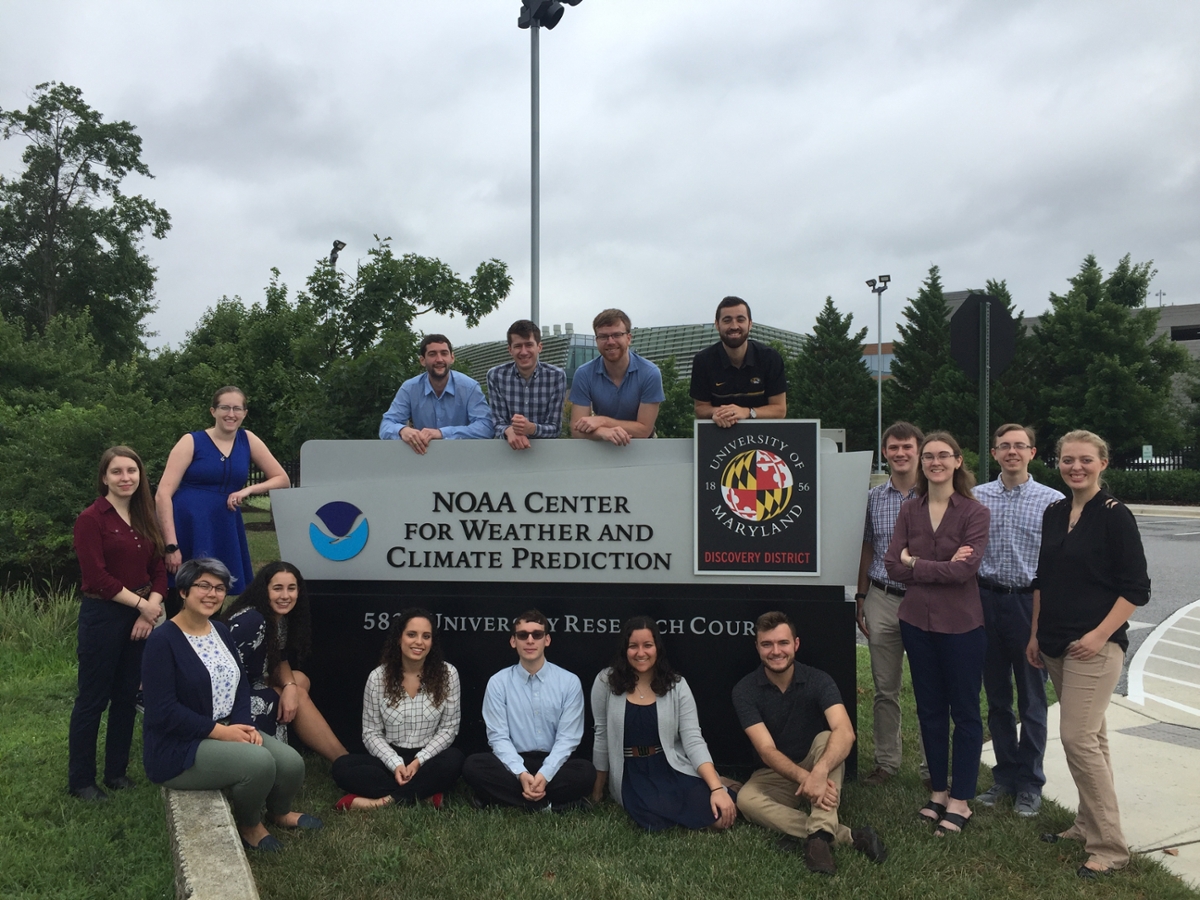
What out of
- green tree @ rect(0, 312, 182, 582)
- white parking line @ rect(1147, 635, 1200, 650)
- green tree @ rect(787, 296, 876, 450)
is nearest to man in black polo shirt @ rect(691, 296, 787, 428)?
white parking line @ rect(1147, 635, 1200, 650)

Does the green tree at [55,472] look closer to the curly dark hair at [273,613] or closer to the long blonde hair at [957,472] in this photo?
the curly dark hair at [273,613]

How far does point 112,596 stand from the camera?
427 cm

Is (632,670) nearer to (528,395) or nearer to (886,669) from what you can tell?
(886,669)

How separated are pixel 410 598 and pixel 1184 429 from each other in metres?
31.7

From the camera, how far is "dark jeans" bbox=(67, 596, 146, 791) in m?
4.34

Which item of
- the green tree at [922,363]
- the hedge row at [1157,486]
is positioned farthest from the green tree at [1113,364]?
the green tree at [922,363]

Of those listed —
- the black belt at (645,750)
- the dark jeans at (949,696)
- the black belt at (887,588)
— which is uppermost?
the black belt at (887,588)

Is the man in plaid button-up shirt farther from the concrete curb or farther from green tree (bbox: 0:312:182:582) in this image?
green tree (bbox: 0:312:182:582)

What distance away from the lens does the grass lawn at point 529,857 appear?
11.6ft

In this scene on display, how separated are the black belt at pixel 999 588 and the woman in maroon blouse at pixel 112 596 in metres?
4.03

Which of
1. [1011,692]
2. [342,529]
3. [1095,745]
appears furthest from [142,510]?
[1095,745]

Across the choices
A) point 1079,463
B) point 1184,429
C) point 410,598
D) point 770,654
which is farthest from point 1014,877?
point 1184,429

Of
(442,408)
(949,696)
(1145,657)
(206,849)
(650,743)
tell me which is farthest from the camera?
(1145,657)

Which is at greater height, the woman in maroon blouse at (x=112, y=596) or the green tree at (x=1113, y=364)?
the green tree at (x=1113, y=364)
